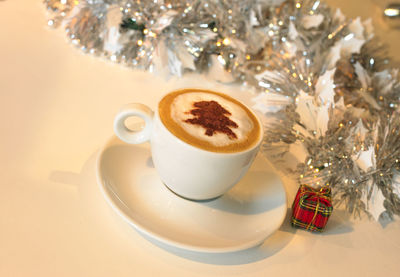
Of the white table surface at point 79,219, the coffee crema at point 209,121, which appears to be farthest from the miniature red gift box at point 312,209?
the coffee crema at point 209,121

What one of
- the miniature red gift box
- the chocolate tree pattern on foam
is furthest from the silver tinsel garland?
the chocolate tree pattern on foam

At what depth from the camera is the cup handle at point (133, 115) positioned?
1.95 ft

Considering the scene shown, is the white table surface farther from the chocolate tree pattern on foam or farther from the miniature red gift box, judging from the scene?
the chocolate tree pattern on foam

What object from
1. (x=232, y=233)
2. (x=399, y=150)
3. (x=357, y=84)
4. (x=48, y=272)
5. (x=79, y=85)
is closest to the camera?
(x=48, y=272)

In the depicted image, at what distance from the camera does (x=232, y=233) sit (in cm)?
58

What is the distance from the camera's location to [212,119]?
58cm

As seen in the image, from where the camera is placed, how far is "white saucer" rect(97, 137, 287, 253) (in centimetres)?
54

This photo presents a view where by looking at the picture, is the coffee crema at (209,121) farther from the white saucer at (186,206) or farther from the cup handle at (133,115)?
the white saucer at (186,206)

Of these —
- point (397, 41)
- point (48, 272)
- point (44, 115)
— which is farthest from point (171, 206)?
point (397, 41)

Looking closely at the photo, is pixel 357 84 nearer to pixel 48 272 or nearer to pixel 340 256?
pixel 340 256

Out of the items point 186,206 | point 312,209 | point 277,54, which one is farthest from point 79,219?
point 277,54

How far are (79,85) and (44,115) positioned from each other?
0.50 feet

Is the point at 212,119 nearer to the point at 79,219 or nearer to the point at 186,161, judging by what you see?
the point at 186,161

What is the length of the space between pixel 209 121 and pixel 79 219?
0.25 metres
